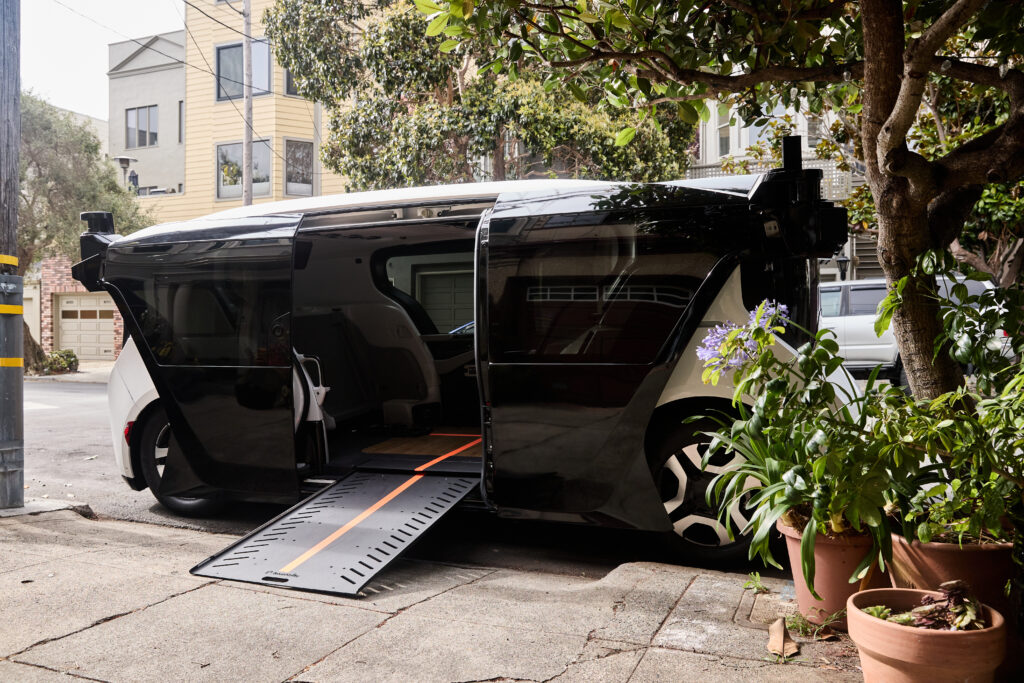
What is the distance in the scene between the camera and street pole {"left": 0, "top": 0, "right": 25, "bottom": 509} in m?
5.93

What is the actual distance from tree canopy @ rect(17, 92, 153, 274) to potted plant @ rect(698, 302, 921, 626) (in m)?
23.2

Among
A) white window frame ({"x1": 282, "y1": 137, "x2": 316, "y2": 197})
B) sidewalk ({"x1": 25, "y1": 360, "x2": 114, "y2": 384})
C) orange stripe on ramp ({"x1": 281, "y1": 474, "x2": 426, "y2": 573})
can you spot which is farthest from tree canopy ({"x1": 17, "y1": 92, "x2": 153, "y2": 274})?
orange stripe on ramp ({"x1": 281, "y1": 474, "x2": 426, "y2": 573})

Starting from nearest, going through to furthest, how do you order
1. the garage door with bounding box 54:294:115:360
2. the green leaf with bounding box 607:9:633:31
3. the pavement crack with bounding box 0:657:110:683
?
the pavement crack with bounding box 0:657:110:683
the green leaf with bounding box 607:9:633:31
the garage door with bounding box 54:294:115:360

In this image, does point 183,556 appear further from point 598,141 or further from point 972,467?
point 598,141

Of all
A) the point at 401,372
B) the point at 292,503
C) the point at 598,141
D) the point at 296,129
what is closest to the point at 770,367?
the point at 292,503

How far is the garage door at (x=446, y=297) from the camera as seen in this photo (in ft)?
25.0

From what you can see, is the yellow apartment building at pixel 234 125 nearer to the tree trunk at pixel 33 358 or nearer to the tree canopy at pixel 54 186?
the tree canopy at pixel 54 186

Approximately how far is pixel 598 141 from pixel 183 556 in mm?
11648

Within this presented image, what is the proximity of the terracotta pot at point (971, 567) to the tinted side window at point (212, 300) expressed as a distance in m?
3.89

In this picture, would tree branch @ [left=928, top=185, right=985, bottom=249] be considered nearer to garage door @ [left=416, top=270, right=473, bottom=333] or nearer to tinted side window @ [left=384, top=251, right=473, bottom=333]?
tinted side window @ [left=384, top=251, right=473, bottom=333]

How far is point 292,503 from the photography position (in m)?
5.62

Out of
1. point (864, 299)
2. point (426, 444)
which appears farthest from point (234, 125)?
point (426, 444)

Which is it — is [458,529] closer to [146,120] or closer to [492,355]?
[492,355]

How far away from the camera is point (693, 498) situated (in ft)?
15.2
